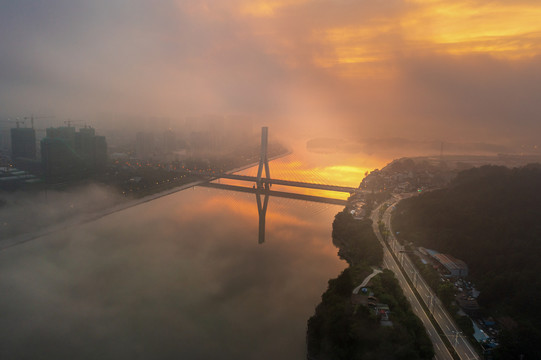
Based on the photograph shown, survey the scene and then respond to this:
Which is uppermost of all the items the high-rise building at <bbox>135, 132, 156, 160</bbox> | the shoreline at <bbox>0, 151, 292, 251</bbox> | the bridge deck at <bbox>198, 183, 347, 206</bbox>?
the high-rise building at <bbox>135, 132, 156, 160</bbox>

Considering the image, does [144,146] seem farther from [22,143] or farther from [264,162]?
[264,162]

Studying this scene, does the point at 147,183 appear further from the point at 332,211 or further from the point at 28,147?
the point at 332,211

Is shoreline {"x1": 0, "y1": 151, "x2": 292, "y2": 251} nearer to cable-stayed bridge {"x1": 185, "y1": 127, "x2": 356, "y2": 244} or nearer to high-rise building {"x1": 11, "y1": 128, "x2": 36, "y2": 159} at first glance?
cable-stayed bridge {"x1": 185, "y1": 127, "x2": 356, "y2": 244}

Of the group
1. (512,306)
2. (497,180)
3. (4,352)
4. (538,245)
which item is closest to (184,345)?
(4,352)

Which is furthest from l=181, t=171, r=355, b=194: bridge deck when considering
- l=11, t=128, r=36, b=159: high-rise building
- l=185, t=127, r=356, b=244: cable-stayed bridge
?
l=11, t=128, r=36, b=159: high-rise building

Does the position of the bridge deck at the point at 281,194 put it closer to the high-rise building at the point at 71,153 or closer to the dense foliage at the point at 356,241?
the dense foliage at the point at 356,241

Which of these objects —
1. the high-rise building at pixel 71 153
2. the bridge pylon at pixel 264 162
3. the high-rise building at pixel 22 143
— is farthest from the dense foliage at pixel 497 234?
the high-rise building at pixel 22 143
